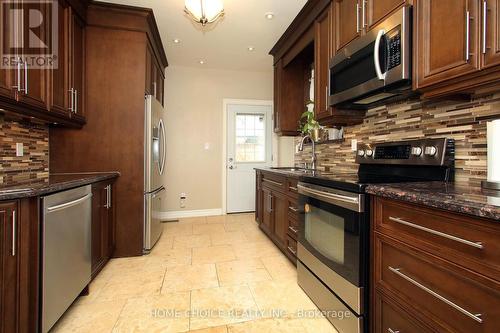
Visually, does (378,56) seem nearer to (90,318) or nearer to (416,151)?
(416,151)

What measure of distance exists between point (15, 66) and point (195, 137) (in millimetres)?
2842

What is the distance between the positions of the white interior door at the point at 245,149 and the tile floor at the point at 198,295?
1621mm

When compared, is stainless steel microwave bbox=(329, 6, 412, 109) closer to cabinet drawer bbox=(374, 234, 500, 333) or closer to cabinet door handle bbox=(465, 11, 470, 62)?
cabinet door handle bbox=(465, 11, 470, 62)

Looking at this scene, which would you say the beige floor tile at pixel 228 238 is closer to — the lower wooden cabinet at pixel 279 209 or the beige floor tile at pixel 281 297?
the lower wooden cabinet at pixel 279 209

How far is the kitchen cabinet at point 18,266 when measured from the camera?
118 centimetres

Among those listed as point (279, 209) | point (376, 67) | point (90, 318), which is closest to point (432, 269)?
point (376, 67)

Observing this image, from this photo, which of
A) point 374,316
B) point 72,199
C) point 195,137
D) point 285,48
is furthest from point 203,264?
point 285,48

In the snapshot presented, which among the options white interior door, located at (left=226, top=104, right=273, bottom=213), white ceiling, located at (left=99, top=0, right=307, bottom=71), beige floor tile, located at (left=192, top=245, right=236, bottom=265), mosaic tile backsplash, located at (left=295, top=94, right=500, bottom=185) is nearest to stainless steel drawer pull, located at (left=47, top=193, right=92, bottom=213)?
beige floor tile, located at (left=192, top=245, right=236, bottom=265)

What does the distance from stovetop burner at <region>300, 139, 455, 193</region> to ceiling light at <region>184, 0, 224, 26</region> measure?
158 centimetres

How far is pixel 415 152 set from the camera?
1.52m

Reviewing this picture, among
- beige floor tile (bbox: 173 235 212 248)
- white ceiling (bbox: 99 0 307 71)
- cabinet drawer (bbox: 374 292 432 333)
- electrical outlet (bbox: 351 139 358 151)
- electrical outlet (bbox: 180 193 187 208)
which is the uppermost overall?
white ceiling (bbox: 99 0 307 71)

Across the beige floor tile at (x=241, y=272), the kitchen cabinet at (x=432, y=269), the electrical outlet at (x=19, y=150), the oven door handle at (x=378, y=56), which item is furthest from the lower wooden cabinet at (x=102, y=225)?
→ the oven door handle at (x=378, y=56)

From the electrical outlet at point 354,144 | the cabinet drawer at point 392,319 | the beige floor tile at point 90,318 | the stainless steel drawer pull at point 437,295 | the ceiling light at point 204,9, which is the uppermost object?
the ceiling light at point 204,9

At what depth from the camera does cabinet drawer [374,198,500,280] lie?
0.78 m
